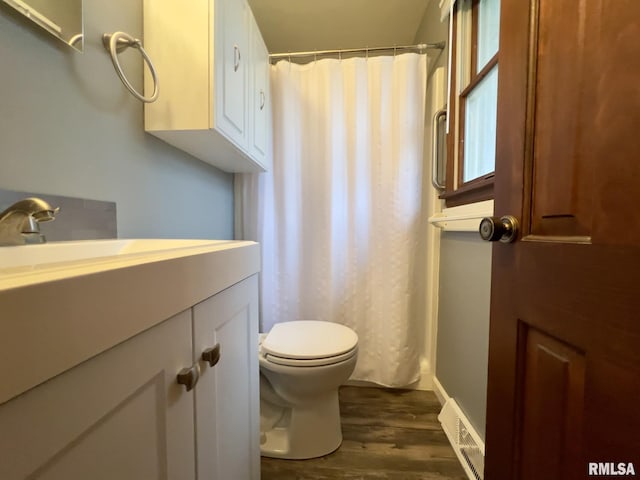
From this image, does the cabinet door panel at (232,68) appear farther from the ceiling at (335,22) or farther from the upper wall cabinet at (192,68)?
the ceiling at (335,22)

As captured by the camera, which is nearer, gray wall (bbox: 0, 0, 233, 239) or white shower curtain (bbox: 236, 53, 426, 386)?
gray wall (bbox: 0, 0, 233, 239)

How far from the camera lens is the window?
1109 millimetres

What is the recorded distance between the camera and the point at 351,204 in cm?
166

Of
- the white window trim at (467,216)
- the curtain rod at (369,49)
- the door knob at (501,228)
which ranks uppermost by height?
the curtain rod at (369,49)

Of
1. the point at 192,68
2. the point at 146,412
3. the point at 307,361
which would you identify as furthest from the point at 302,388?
the point at 192,68

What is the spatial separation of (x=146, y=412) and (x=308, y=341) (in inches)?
35.2

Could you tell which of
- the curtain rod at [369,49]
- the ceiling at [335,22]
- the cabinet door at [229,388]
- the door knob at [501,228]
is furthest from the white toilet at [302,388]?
the ceiling at [335,22]

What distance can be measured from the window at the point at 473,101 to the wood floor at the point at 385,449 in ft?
3.43

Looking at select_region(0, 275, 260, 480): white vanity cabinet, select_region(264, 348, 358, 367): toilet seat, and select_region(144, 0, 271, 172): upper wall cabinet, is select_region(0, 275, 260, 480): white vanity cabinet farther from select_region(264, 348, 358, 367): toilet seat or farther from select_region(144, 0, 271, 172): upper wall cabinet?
select_region(144, 0, 271, 172): upper wall cabinet

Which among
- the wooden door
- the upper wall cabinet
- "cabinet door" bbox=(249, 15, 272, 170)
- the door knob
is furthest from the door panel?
"cabinet door" bbox=(249, 15, 272, 170)

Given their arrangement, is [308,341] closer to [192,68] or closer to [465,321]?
[465,321]

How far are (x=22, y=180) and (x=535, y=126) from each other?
39.3 inches

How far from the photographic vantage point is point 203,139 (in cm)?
107

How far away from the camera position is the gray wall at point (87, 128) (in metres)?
0.60
